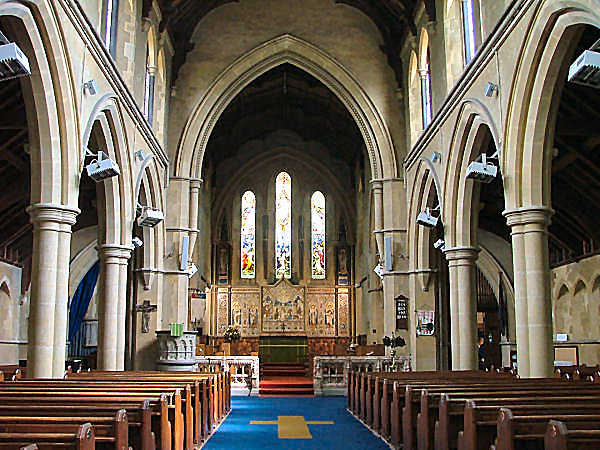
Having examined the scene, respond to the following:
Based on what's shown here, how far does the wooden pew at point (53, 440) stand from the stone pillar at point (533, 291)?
25.0 feet

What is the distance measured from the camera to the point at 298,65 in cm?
1958

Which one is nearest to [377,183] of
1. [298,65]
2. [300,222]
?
[298,65]

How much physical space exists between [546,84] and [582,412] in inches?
227

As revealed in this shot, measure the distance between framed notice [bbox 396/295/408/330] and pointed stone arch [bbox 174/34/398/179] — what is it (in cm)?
329

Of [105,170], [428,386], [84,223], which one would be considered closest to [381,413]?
[428,386]

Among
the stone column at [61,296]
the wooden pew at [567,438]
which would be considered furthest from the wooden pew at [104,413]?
the stone column at [61,296]

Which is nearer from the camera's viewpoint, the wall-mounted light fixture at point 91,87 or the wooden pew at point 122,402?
the wooden pew at point 122,402

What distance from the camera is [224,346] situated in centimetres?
2420

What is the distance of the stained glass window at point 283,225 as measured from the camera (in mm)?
28953

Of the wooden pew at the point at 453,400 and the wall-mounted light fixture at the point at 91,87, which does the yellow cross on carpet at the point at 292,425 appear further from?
the wall-mounted light fixture at the point at 91,87

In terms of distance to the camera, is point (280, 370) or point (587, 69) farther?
point (280, 370)

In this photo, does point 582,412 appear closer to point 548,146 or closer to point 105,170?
point 548,146

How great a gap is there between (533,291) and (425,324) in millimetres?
7616

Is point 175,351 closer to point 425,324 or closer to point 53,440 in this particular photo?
point 425,324
